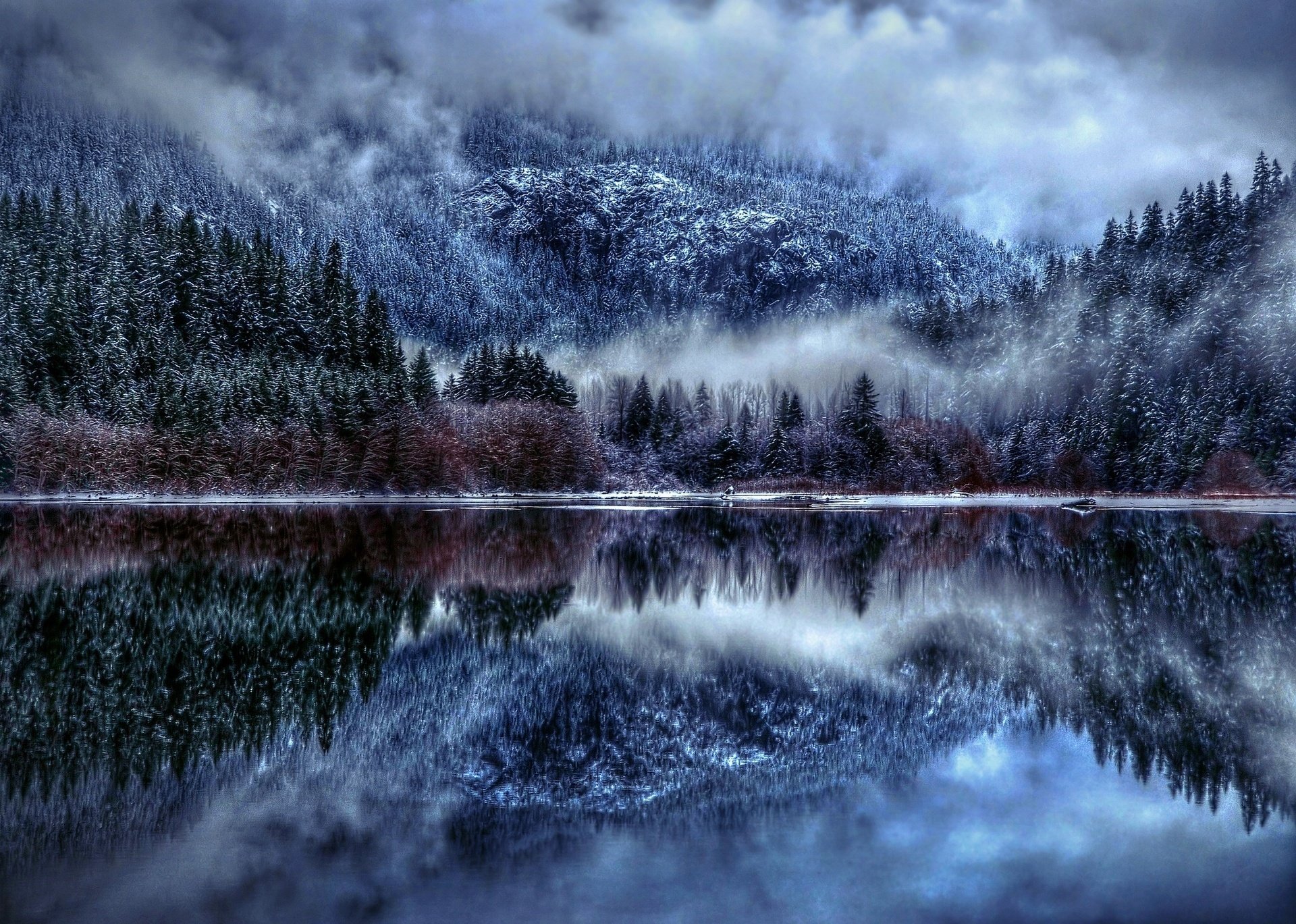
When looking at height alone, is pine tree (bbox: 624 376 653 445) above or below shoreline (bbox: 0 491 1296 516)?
above

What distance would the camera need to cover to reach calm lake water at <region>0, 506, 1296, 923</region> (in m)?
8.95

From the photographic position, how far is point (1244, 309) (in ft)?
356

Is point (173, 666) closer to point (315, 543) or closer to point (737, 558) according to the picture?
point (737, 558)

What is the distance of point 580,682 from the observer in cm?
1672

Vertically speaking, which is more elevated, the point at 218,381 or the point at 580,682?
the point at 218,381

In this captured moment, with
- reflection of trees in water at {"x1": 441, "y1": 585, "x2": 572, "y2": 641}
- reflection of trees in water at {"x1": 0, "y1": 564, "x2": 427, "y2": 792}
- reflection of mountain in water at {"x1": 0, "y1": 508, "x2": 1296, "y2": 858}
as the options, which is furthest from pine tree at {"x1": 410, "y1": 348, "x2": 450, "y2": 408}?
reflection of trees in water at {"x1": 441, "y1": 585, "x2": 572, "y2": 641}

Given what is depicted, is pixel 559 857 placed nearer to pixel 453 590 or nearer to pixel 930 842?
pixel 930 842

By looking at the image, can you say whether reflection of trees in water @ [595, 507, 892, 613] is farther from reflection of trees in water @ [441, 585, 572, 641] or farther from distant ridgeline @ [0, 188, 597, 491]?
distant ridgeline @ [0, 188, 597, 491]

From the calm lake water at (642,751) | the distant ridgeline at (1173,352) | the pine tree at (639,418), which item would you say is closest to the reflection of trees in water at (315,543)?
the calm lake water at (642,751)

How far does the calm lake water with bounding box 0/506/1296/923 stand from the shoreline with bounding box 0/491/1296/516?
50411 mm

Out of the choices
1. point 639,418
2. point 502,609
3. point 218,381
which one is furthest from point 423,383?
point 502,609

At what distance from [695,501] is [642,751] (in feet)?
277

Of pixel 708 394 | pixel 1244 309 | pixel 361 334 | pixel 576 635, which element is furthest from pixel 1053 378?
pixel 576 635

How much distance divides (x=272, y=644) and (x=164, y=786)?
26.5ft
